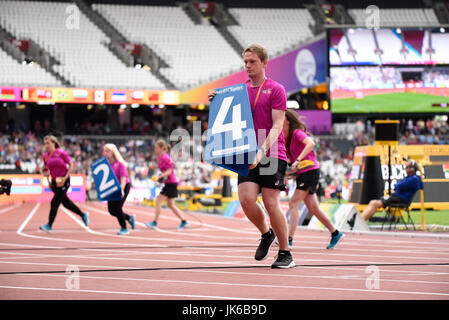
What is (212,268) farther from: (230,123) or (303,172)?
(303,172)

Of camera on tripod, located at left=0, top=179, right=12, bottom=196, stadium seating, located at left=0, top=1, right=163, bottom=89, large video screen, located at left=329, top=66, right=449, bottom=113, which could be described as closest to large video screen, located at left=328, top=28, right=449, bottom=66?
large video screen, located at left=329, top=66, right=449, bottom=113

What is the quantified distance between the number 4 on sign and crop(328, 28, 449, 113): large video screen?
35.9 meters

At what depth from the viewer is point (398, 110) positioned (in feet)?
145

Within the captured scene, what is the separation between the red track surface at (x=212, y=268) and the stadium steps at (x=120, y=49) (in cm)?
3493

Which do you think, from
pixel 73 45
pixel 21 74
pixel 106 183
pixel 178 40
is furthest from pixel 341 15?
pixel 106 183

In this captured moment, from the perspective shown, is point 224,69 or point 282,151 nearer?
point 282,151

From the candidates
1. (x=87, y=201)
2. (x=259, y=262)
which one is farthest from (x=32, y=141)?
(x=259, y=262)

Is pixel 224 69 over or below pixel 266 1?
below

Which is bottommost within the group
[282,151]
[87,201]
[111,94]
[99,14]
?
[87,201]

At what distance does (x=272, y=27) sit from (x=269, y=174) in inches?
1825

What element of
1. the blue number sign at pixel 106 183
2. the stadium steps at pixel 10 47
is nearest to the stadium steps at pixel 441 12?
the stadium steps at pixel 10 47

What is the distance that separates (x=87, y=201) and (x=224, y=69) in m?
16.8

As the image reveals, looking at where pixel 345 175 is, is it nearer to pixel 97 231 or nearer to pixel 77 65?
pixel 77 65
